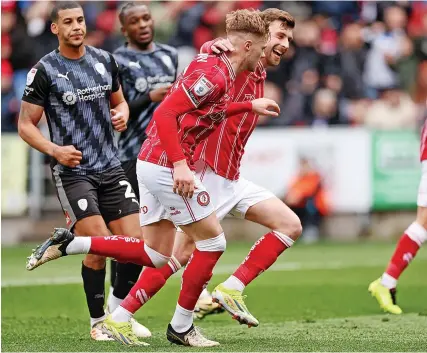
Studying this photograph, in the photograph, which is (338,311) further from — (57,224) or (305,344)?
(57,224)

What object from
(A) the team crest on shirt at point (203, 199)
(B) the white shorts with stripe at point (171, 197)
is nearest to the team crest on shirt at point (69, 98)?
(B) the white shorts with stripe at point (171, 197)

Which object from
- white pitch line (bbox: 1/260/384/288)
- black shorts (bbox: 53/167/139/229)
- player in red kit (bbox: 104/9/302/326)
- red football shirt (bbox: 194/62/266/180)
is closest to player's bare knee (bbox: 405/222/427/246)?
player in red kit (bbox: 104/9/302/326)

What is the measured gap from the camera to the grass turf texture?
784 cm

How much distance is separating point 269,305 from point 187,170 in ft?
14.0

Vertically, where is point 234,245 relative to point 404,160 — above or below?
below

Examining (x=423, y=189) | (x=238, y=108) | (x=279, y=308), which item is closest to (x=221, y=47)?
(x=238, y=108)

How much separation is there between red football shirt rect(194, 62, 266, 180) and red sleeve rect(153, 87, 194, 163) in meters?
1.24

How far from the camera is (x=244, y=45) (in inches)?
296

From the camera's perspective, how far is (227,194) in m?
8.54

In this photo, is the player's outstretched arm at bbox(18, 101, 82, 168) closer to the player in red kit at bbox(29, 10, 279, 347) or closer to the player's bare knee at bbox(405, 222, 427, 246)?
the player in red kit at bbox(29, 10, 279, 347)

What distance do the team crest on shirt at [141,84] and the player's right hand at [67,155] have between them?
70.7 inches

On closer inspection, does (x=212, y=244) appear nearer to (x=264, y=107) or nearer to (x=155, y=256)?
(x=155, y=256)

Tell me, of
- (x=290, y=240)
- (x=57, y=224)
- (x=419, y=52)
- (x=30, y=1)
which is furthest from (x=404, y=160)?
(x=290, y=240)

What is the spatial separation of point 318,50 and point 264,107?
41.2 ft
